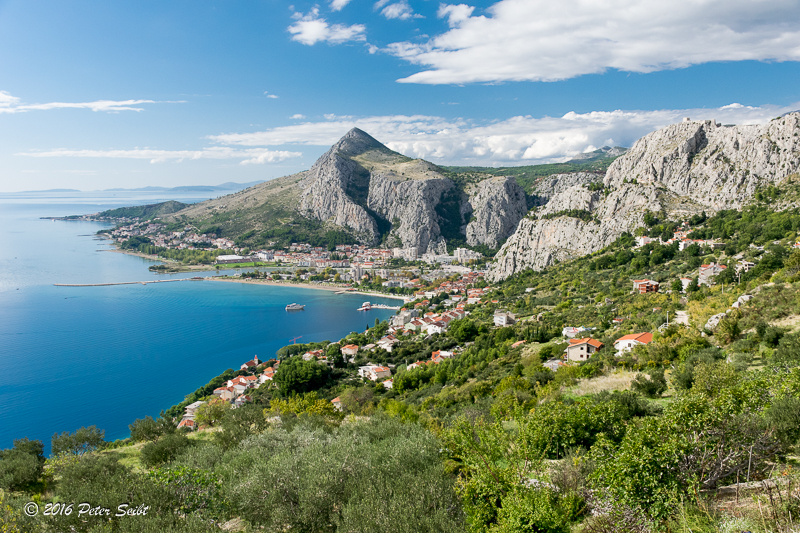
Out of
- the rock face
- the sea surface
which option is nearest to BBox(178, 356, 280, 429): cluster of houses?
the sea surface

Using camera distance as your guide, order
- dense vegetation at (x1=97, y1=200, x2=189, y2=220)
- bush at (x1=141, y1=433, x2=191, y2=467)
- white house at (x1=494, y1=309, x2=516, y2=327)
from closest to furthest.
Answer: bush at (x1=141, y1=433, x2=191, y2=467)
white house at (x1=494, y1=309, x2=516, y2=327)
dense vegetation at (x1=97, y1=200, x2=189, y2=220)

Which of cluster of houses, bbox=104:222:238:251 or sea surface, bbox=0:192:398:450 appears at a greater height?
cluster of houses, bbox=104:222:238:251

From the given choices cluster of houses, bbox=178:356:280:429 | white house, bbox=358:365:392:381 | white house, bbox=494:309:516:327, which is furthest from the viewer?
white house, bbox=494:309:516:327

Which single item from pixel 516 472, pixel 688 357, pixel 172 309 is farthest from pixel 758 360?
pixel 172 309

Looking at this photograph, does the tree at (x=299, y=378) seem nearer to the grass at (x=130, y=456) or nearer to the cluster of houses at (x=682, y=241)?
the grass at (x=130, y=456)

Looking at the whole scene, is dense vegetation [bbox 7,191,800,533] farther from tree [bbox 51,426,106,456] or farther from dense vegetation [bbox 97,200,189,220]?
dense vegetation [bbox 97,200,189,220]
